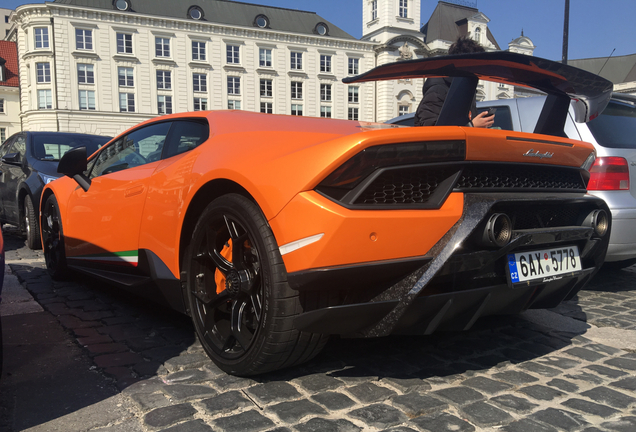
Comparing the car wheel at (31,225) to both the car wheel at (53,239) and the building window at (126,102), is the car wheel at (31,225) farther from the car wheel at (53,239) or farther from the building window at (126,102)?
the building window at (126,102)

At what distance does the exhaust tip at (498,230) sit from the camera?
2.05m

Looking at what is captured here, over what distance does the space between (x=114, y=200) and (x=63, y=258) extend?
52.6 inches

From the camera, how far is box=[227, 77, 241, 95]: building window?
51.3 meters

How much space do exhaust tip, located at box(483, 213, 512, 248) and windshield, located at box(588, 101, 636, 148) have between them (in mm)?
2346

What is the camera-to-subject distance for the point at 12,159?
641cm

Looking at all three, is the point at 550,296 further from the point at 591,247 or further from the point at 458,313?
the point at 458,313

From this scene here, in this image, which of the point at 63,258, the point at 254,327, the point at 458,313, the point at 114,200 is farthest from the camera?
the point at 63,258

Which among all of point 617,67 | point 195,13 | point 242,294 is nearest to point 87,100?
point 195,13

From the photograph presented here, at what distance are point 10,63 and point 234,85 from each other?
28.0 metres

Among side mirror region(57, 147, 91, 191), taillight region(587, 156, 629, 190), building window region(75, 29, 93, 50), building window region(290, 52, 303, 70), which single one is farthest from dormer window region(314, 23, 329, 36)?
taillight region(587, 156, 629, 190)

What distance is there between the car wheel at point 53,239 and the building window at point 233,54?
49036mm

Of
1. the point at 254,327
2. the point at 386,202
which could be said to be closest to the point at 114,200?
the point at 254,327

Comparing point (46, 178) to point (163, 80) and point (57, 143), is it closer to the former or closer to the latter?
point (57, 143)

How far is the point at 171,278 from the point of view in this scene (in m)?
2.82
